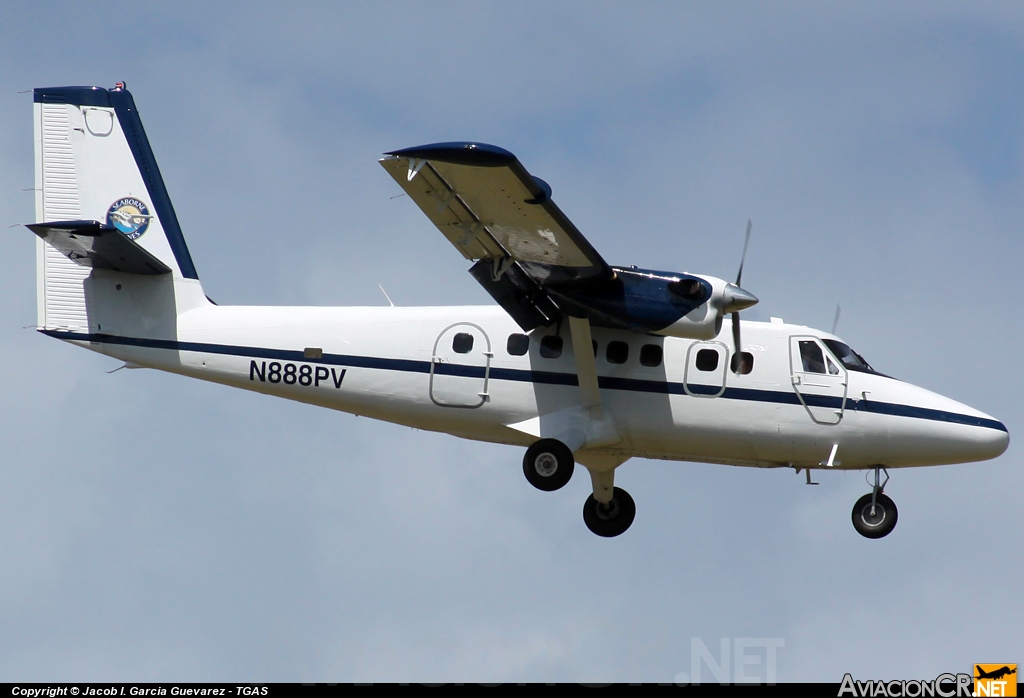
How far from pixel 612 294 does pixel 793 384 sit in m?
2.61

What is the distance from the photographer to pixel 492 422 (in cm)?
1653

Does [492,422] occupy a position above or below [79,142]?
below

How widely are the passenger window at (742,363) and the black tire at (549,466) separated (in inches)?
93.0

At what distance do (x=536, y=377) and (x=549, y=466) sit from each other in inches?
47.1

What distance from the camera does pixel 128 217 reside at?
18.1 metres

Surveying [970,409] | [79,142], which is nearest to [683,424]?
[970,409]

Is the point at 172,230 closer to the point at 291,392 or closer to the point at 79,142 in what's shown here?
the point at 79,142

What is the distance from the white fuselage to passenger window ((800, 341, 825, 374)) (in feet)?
0.33

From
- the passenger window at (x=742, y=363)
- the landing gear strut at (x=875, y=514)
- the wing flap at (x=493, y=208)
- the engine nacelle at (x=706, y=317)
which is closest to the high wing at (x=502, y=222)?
the wing flap at (x=493, y=208)

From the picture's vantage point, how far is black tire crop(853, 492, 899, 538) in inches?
626

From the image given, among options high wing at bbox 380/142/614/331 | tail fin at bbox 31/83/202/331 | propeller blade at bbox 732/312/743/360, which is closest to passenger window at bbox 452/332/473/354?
high wing at bbox 380/142/614/331

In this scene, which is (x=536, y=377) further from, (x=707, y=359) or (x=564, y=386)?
(x=707, y=359)

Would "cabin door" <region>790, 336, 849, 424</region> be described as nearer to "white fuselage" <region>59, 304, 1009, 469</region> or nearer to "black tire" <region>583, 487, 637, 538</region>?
"white fuselage" <region>59, 304, 1009, 469</region>

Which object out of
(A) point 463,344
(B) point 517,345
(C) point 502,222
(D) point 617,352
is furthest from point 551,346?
(C) point 502,222
